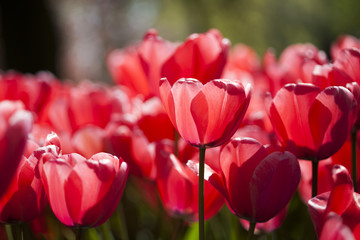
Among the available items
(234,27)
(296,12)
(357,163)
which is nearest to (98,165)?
(357,163)

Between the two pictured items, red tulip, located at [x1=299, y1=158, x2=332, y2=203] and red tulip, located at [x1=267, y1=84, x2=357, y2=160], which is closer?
red tulip, located at [x1=267, y1=84, x2=357, y2=160]

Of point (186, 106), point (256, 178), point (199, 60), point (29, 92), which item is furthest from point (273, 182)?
point (29, 92)

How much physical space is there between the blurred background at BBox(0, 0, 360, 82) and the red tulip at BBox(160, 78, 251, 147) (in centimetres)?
111

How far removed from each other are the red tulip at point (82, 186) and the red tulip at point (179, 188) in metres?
0.13

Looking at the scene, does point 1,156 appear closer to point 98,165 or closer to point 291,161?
point 98,165

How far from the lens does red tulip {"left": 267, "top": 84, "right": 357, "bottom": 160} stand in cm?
51

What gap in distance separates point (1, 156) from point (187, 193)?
0.30 metres

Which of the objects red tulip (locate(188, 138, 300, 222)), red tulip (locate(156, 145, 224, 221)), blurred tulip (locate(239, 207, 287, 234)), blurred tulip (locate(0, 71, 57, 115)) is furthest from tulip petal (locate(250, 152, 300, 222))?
blurred tulip (locate(0, 71, 57, 115))

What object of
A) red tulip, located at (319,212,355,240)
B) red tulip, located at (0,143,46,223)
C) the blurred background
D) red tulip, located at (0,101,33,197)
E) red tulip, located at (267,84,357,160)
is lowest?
the blurred background

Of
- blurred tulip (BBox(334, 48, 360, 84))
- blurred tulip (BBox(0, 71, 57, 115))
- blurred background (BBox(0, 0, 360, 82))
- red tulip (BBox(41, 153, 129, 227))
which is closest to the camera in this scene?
red tulip (BBox(41, 153, 129, 227))

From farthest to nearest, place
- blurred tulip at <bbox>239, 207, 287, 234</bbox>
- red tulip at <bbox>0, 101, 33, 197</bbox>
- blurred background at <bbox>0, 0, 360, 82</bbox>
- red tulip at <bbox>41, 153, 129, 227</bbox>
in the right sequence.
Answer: blurred background at <bbox>0, 0, 360, 82</bbox>, blurred tulip at <bbox>239, 207, 287, 234</bbox>, red tulip at <bbox>41, 153, 129, 227</bbox>, red tulip at <bbox>0, 101, 33, 197</bbox>

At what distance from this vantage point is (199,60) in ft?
2.20

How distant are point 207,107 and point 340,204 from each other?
0.17m

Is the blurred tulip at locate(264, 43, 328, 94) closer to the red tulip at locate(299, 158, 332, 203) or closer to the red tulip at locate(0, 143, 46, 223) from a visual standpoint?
the red tulip at locate(299, 158, 332, 203)
